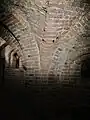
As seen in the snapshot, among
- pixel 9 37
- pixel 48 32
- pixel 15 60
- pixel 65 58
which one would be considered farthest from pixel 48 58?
pixel 9 37

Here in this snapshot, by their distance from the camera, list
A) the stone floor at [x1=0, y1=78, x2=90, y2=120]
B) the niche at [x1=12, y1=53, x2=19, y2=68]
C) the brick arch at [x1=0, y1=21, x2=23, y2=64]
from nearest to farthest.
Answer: the stone floor at [x1=0, y1=78, x2=90, y2=120] < the brick arch at [x1=0, y1=21, x2=23, y2=64] < the niche at [x1=12, y1=53, x2=19, y2=68]

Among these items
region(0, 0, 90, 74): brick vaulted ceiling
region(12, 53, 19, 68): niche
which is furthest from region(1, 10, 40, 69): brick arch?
region(12, 53, 19, 68): niche

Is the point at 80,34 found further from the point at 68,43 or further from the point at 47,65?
the point at 47,65

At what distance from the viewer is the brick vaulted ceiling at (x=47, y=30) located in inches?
108

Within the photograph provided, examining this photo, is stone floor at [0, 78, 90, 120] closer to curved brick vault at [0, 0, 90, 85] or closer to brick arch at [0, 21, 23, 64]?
curved brick vault at [0, 0, 90, 85]

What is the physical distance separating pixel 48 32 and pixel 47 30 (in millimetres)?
32

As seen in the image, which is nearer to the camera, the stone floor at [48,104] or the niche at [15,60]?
the stone floor at [48,104]

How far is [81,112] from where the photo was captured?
2697mm

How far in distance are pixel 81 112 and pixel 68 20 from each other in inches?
50.6

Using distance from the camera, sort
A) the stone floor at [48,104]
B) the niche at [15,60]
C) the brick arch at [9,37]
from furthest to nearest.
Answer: the niche at [15,60]
the brick arch at [9,37]
the stone floor at [48,104]

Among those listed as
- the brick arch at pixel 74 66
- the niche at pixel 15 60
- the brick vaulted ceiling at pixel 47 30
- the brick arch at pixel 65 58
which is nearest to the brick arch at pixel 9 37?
the brick vaulted ceiling at pixel 47 30

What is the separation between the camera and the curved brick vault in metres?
2.75

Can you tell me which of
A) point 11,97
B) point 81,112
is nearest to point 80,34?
point 81,112

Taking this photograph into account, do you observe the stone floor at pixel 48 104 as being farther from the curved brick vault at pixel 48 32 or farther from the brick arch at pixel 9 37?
the brick arch at pixel 9 37
